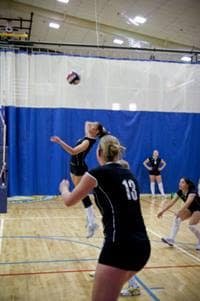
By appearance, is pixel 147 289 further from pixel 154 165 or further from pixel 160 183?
pixel 160 183

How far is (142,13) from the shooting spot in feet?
50.7

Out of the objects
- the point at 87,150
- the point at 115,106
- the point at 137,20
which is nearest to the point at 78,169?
the point at 87,150

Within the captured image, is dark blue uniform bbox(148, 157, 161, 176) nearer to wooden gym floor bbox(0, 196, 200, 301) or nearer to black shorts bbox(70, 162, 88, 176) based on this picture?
wooden gym floor bbox(0, 196, 200, 301)

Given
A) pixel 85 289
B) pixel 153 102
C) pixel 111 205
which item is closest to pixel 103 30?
pixel 153 102

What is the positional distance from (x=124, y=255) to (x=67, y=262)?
3532 millimetres

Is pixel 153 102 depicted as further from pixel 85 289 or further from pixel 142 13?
pixel 85 289

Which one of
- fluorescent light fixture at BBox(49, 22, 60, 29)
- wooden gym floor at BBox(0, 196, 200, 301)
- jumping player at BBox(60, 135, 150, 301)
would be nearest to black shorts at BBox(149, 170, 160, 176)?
wooden gym floor at BBox(0, 196, 200, 301)

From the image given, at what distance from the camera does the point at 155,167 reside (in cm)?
1291

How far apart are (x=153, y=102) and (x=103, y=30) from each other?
6848 millimetres

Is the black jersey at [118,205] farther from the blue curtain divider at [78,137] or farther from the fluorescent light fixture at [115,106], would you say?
the fluorescent light fixture at [115,106]

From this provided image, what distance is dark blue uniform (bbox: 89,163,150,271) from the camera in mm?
2711

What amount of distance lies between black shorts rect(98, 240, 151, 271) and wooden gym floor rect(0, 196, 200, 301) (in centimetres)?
213

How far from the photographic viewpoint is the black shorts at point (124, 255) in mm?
2682

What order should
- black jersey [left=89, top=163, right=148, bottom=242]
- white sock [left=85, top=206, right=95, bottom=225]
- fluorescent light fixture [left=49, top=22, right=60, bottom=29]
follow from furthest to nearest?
fluorescent light fixture [left=49, top=22, right=60, bottom=29] → white sock [left=85, top=206, right=95, bottom=225] → black jersey [left=89, top=163, right=148, bottom=242]
